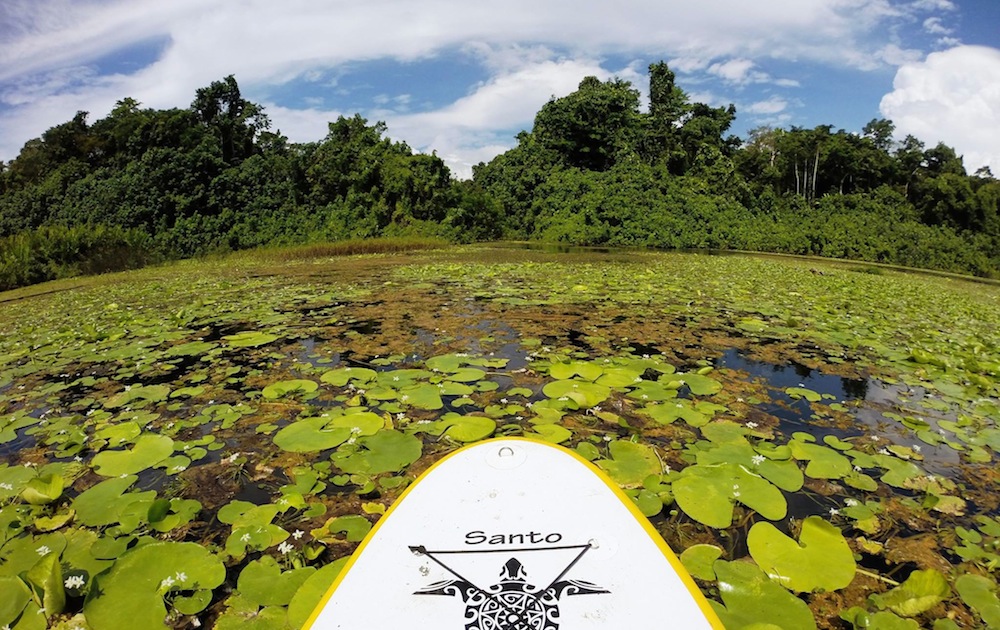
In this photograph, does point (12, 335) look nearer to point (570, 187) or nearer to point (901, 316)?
point (901, 316)

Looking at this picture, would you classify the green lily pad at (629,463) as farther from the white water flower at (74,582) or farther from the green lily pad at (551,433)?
the white water flower at (74,582)

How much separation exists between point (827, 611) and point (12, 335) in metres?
6.69

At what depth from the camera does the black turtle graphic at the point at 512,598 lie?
1.21 metres

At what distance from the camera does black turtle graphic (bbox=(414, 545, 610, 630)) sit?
1210 mm

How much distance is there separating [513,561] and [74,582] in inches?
52.9

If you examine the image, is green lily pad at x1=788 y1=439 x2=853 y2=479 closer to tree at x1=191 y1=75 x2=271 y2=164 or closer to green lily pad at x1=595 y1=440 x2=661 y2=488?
green lily pad at x1=595 y1=440 x2=661 y2=488

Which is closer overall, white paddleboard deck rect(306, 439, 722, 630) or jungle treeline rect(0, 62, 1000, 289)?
white paddleboard deck rect(306, 439, 722, 630)

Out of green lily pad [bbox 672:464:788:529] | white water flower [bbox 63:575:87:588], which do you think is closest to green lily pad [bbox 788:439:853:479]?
green lily pad [bbox 672:464:788:529]

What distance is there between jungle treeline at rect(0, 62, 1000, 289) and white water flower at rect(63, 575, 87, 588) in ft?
65.5

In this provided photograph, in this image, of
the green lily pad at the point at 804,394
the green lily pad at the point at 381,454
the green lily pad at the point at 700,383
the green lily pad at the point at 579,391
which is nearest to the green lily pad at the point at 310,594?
the green lily pad at the point at 381,454

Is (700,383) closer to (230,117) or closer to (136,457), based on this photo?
(136,457)

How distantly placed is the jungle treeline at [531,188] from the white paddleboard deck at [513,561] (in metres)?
20.1

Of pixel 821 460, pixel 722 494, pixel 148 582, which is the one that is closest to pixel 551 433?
pixel 722 494

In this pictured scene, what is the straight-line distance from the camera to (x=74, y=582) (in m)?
1.49
